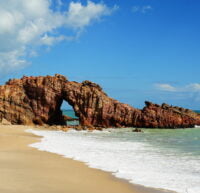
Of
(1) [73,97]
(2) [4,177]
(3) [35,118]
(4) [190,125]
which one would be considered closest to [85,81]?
(1) [73,97]

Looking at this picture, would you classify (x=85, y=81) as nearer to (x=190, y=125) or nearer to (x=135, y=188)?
(x=190, y=125)

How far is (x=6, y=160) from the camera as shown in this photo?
12.6 m

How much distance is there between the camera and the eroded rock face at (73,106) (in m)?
44.2

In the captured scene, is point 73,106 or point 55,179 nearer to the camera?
point 55,179

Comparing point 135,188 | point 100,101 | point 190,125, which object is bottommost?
point 135,188

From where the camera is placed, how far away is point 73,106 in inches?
1816

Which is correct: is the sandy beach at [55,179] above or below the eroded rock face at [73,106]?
below

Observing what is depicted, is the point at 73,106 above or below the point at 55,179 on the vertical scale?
above

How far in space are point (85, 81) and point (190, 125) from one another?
61.4 feet

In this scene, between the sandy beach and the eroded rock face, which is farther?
the eroded rock face

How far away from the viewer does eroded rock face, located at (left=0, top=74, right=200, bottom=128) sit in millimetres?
44250

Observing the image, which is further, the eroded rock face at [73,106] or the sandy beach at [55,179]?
the eroded rock face at [73,106]

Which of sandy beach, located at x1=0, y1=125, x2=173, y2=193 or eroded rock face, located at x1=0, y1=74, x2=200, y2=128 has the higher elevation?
eroded rock face, located at x1=0, y1=74, x2=200, y2=128

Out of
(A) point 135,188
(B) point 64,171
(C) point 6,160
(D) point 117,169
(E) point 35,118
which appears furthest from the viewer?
(E) point 35,118
